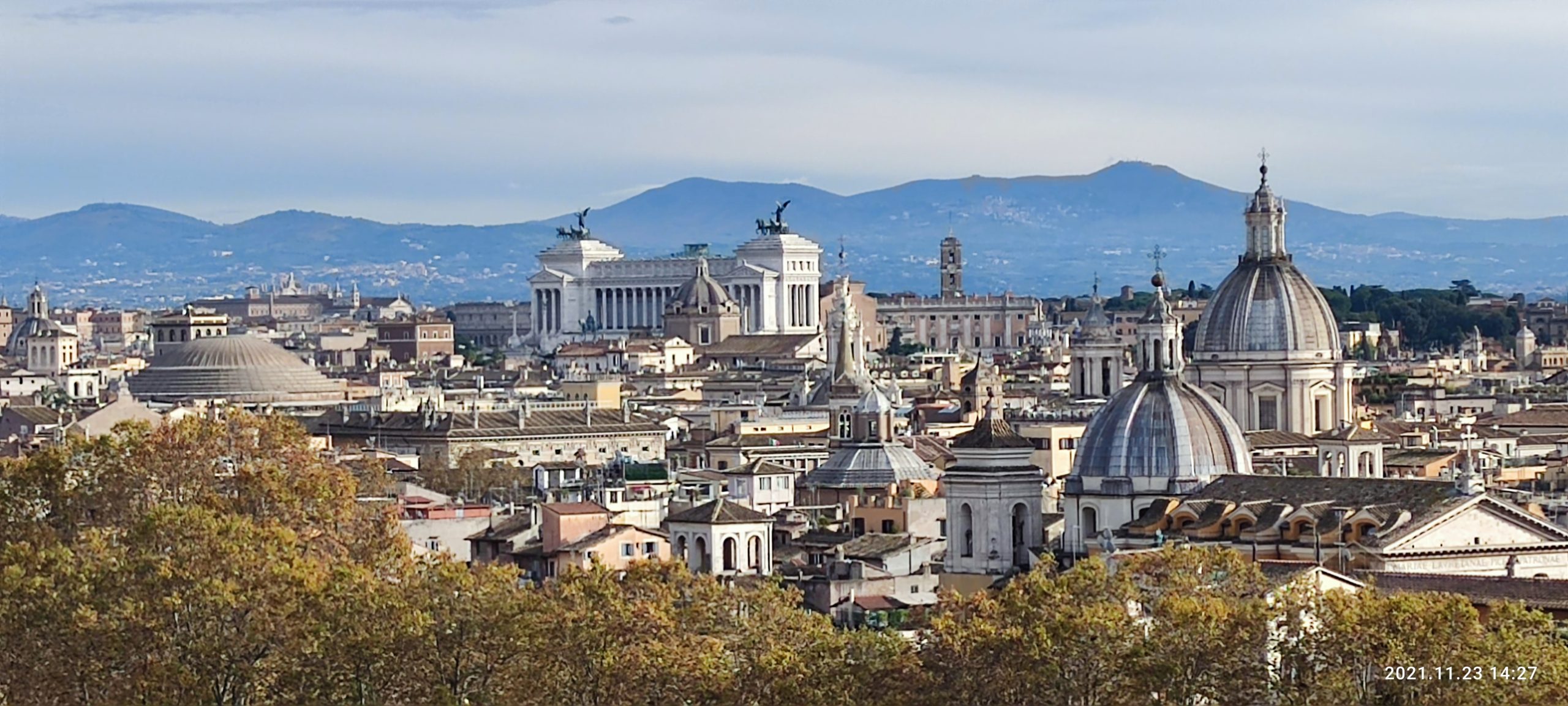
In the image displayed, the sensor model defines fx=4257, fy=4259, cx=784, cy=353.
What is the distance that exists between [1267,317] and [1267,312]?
0.11 meters

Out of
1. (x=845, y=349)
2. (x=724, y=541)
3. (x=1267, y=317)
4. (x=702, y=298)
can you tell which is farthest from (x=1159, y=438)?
(x=702, y=298)

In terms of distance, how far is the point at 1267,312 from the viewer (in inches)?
3617

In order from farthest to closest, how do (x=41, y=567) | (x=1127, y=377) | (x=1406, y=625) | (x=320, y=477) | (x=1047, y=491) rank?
(x=1127, y=377), (x=1047, y=491), (x=320, y=477), (x=41, y=567), (x=1406, y=625)

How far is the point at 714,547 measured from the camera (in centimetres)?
6456

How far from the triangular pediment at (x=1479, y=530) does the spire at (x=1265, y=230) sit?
3425 centimetres

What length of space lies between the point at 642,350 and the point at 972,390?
58012 millimetres

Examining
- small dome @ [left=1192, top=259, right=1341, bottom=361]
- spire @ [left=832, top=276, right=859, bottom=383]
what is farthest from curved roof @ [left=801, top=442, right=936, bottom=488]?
spire @ [left=832, top=276, right=859, bottom=383]

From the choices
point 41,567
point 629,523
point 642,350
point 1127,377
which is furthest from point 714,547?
point 642,350

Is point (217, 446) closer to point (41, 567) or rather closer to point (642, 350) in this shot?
point (41, 567)

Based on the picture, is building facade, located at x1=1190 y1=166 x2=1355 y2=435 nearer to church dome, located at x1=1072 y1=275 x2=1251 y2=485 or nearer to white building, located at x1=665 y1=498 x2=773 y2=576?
church dome, located at x1=1072 y1=275 x2=1251 y2=485

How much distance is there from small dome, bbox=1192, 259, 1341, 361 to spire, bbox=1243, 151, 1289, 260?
7.0 inches
